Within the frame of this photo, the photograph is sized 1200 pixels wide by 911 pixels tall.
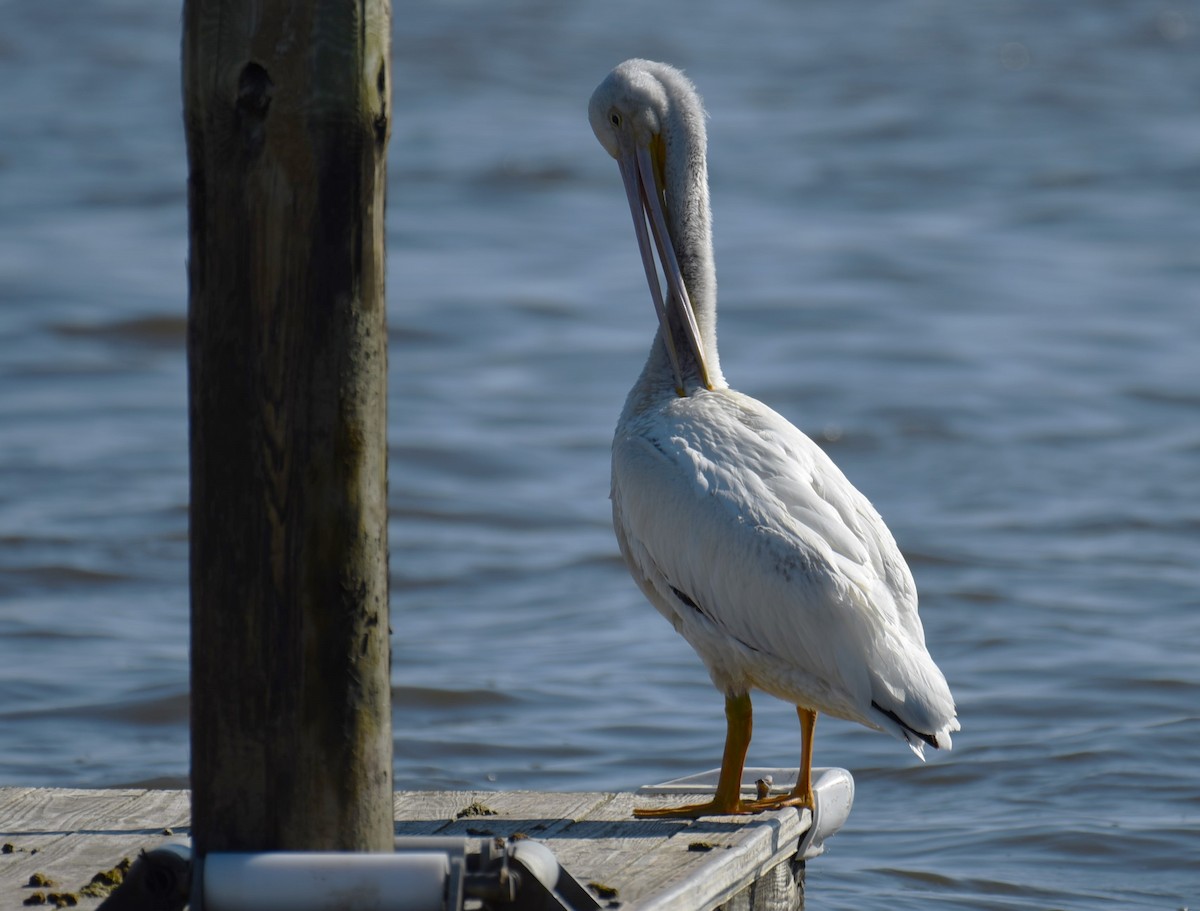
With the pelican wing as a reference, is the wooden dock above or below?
below

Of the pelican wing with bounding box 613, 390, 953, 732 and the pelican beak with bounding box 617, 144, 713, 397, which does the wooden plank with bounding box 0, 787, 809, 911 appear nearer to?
the pelican wing with bounding box 613, 390, 953, 732

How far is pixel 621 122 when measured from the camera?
5.04 m

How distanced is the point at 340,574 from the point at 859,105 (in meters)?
19.1

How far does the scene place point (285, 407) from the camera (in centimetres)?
302

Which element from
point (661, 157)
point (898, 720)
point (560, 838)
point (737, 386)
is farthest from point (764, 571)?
point (737, 386)

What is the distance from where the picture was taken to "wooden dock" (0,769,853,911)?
3.65 metres

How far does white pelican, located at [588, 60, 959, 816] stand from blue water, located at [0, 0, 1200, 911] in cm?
→ 133

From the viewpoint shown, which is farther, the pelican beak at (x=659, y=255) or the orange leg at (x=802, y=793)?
the pelican beak at (x=659, y=255)

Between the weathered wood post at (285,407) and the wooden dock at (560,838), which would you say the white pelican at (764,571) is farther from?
the weathered wood post at (285,407)

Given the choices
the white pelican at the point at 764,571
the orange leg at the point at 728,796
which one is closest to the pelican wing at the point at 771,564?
the white pelican at the point at 764,571

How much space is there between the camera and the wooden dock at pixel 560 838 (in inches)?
144

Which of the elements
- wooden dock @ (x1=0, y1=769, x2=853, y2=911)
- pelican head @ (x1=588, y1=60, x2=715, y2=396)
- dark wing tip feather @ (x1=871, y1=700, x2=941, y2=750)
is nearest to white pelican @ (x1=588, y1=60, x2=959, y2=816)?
dark wing tip feather @ (x1=871, y1=700, x2=941, y2=750)

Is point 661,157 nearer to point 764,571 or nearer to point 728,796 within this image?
point 764,571

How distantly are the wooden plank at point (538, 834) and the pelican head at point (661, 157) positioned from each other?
134 centimetres
